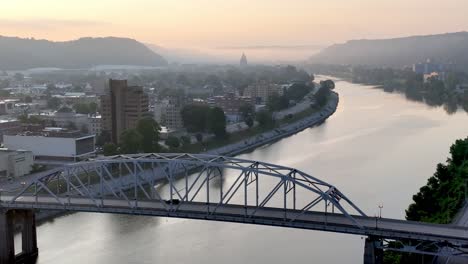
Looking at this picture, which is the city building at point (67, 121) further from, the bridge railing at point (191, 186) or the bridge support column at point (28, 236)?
the bridge support column at point (28, 236)

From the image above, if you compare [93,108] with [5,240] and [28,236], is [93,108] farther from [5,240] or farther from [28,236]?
[5,240]

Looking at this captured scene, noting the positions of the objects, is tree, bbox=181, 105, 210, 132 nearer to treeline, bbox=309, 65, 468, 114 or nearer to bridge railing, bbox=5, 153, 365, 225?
bridge railing, bbox=5, 153, 365, 225

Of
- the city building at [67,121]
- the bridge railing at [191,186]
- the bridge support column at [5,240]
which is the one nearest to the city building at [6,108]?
the city building at [67,121]

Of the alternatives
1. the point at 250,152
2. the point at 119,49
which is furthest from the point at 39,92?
the point at 119,49

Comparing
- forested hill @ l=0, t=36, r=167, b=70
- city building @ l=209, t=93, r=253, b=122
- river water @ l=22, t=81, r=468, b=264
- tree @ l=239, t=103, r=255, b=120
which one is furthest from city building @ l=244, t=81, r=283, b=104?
forested hill @ l=0, t=36, r=167, b=70

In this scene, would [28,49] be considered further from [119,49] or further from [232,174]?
[232,174]
